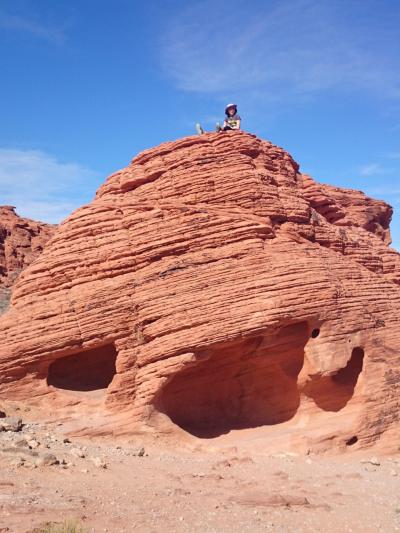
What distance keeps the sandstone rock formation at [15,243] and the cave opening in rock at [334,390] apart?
72.2 ft

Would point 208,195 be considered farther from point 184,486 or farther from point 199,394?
point 184,486

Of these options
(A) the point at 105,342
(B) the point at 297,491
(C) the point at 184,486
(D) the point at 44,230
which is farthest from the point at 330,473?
(D) the point at 44,230

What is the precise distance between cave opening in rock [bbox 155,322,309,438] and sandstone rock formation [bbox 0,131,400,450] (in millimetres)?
39

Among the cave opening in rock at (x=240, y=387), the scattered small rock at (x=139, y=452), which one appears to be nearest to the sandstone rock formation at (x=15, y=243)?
the cave opening in rock at (x=240, y=387)

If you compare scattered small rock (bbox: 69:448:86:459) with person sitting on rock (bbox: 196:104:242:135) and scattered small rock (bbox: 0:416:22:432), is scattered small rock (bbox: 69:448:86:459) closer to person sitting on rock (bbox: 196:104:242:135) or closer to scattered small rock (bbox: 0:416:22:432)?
scattered small rock (bbox: 0:416:22:432)

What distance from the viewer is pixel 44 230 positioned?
38.8m

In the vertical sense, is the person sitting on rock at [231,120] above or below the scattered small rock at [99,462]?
above

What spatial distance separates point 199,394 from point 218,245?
4896mm

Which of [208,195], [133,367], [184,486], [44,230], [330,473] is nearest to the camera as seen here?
[184,486]

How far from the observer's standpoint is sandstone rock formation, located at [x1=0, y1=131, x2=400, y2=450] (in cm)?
1625

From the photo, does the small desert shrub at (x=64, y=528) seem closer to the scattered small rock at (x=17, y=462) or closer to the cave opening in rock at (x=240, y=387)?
the scattered small rock at (x=17, y=462)

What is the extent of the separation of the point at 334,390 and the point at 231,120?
35.5 feet

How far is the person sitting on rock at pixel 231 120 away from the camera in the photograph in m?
21.0

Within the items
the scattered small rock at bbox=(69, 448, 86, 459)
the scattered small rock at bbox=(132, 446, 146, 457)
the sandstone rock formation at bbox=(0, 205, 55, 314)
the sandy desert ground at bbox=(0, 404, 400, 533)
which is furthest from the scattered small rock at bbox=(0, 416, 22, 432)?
the sandstone rock formation at bbox=(0, 205, 55, 314)
